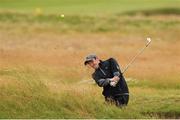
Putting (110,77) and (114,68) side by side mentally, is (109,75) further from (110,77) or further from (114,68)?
(114,68)

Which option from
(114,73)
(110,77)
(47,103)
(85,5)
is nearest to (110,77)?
(110,77)

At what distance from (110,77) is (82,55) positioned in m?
12.5

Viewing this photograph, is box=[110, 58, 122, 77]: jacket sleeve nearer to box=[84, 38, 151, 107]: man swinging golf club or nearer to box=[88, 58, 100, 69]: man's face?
box=[84, 38, 151, 107]: man swinging golf club

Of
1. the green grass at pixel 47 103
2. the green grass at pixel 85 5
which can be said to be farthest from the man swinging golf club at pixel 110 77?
the green grass at pixel 85 5

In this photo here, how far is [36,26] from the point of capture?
3525 centimetres

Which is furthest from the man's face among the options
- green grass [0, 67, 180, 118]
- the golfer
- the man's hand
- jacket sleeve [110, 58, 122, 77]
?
green grass [0, 67, 180, 118]

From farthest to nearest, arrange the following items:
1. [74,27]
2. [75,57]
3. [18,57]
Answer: [74,27] < [75,57] < [18,57]

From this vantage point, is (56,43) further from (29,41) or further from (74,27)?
(74,27)

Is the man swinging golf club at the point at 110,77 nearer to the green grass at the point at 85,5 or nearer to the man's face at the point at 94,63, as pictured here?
the man's face at the point at 94,63

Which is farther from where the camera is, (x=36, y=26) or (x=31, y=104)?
(x=36, y=26)

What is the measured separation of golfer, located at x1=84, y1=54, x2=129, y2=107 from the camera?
1335cm

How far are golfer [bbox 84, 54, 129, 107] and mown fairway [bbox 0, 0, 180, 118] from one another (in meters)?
0.26

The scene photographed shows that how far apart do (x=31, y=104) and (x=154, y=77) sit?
6640mm

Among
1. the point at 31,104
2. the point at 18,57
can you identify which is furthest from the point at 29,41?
the point at 31,104
